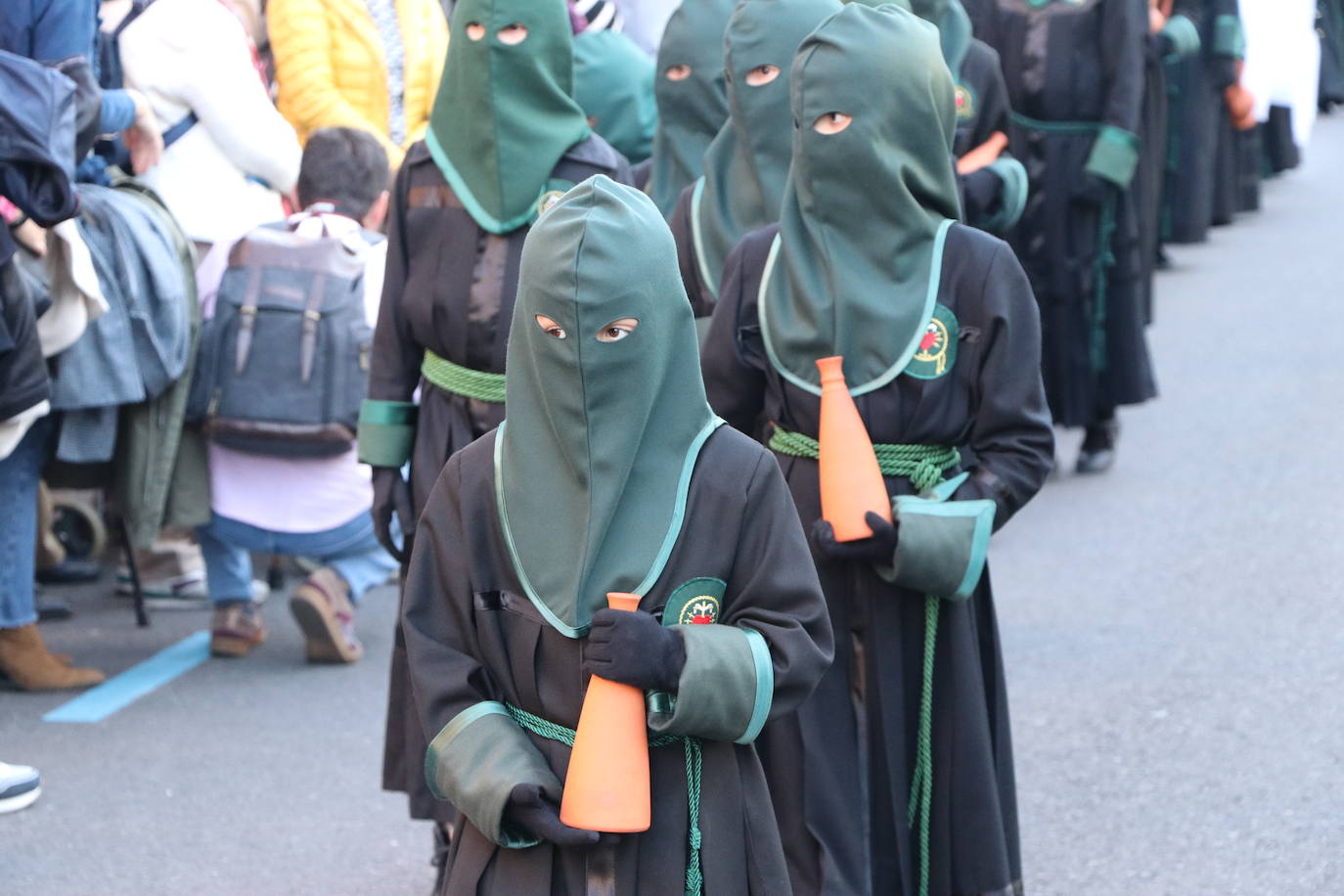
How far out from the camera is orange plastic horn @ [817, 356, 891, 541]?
3.74 meters

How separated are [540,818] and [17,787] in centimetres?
291

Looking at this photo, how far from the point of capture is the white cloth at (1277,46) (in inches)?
502

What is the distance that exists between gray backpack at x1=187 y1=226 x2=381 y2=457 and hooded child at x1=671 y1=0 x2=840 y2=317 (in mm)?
1564

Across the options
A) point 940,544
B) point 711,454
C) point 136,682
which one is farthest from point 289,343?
point 711,454

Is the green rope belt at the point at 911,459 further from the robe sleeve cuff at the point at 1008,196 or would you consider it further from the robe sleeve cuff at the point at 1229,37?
the robe sleeve cuff at the point at 1229,37

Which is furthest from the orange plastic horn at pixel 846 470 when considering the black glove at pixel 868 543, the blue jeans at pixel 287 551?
the blue jeans at pixel 287 551

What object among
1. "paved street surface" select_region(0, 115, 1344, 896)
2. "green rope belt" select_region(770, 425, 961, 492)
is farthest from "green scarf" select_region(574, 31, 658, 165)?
"green rope belt" select_region(770, 425, 961, 492)

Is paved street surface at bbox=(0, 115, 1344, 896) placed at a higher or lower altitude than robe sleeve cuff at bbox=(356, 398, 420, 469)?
lower

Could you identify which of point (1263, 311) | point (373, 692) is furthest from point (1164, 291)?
point (373, 692)

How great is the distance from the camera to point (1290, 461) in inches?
351

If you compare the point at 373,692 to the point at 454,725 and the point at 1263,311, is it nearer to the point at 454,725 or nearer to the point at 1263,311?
the point at 454,725

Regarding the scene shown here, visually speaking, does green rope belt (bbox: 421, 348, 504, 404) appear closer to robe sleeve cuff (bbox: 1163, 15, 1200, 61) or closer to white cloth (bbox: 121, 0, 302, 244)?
white cloth (bbox: 121, 0, 302, 244)

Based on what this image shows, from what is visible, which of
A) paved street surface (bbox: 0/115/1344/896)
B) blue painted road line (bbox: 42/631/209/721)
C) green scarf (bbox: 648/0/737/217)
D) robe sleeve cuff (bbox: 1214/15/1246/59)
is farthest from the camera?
robe sleeve cuff (bbox: 1214/15/1246/59)

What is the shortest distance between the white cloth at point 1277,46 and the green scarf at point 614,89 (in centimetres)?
619
